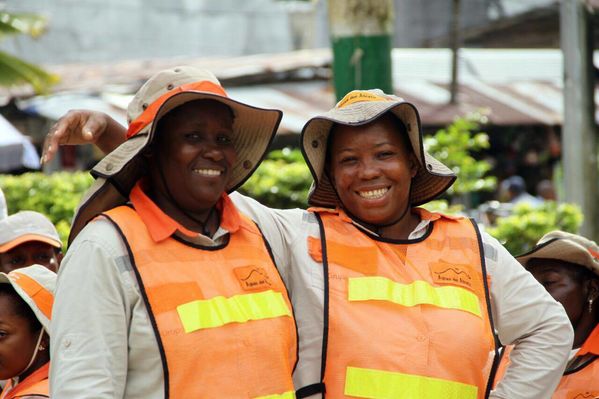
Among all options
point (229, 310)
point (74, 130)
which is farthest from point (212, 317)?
point (74, 130)

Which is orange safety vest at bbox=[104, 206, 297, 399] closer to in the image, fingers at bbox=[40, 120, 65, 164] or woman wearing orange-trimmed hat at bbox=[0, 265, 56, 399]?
fingers at bbox=[40, 120, 65, 164]

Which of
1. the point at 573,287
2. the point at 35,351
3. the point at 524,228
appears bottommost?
the point at 524,228

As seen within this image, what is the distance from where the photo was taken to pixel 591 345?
4367mm

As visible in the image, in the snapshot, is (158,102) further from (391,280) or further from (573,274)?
(573,274)

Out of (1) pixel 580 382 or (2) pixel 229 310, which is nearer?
(2) pixel 229 310

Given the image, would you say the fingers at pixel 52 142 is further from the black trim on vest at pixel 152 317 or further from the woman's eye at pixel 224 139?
the woman's eye at pixel 224 139

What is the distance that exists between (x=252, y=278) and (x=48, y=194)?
7.32m

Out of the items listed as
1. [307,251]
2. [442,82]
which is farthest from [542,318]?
[442,82]

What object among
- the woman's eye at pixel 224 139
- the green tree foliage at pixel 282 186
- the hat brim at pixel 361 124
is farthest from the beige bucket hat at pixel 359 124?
the green tree foliage at pixel 282 186

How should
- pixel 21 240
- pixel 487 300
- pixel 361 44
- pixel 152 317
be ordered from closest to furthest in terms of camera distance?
pixel 152 317, pixel 487 300, pixel 21 240, pixel 361 44

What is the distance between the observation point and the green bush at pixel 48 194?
966cm

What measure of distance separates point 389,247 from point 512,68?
1587 centimetres

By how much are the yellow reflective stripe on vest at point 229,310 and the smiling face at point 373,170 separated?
0.51 metres

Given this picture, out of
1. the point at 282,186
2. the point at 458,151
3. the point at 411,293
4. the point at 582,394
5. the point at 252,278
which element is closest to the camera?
the point at 252,278
